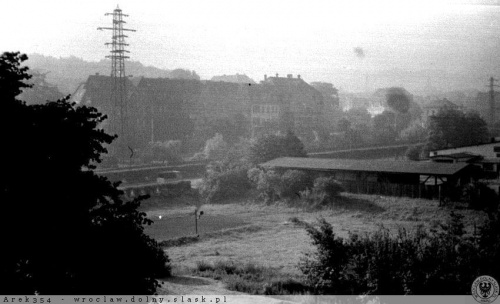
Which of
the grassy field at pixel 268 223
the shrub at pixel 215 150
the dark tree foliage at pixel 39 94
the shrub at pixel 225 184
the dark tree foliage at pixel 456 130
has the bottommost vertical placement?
the grassy field at pixel 268 223

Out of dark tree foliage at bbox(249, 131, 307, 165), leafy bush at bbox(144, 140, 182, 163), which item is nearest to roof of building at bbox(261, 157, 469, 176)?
dark tree foliage at bbox(249, 131, 307, 165)

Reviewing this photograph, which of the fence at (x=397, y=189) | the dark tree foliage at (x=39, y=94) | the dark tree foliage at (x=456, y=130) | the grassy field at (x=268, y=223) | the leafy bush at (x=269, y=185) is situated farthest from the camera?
the dark tree foliage at (x=39, y=94)

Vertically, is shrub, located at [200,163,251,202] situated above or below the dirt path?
above

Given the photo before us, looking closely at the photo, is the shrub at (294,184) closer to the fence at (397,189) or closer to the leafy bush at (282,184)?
the leafy bush at (282,184)

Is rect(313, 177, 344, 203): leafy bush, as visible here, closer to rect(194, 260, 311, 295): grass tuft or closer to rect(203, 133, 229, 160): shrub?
rect(194, 260, 311, 295): grass tuft

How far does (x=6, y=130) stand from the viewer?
640 cm

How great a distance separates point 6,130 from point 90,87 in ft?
141

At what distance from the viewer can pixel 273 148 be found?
112 ft

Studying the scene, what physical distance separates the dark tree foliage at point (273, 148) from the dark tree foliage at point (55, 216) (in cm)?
2678

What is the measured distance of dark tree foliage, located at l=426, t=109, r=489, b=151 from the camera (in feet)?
142

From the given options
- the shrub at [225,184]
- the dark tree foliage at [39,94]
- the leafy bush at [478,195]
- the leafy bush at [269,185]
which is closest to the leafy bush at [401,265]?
the leafy bush at [478,195]

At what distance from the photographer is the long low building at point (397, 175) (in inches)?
973

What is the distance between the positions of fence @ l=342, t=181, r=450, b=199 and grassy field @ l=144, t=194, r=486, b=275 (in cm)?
42

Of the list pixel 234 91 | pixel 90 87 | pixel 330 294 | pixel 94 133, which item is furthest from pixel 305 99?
pixel 94 133
